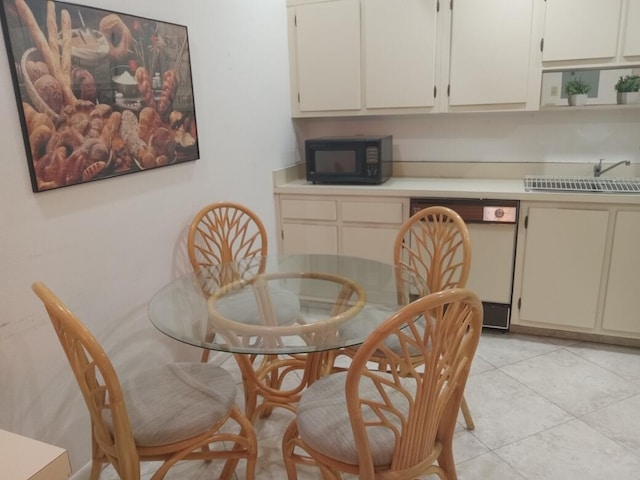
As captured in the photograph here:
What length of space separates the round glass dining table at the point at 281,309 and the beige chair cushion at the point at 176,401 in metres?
0.17

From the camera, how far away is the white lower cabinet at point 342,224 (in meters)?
3.03

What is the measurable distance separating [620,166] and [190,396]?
2.84 metres

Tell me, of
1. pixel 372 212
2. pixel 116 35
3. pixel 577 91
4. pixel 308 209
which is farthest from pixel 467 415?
pixel 116 35

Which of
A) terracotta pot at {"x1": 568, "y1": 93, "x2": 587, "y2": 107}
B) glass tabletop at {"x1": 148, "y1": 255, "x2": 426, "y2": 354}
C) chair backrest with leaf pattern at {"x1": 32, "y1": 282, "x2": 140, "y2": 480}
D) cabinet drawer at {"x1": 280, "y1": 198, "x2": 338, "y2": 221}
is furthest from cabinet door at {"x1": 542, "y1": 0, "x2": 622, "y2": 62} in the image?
chair backrest with leaf pattern at {"x1": 32, "y1": 282, "x2": 140, "y2": 480}

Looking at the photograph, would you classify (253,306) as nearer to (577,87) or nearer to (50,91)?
(50,91)

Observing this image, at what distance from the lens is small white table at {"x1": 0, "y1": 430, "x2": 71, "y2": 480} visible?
2.64 feet

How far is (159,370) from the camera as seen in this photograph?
1.73 metres

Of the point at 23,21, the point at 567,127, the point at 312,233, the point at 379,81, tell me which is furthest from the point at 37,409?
the point at 567,127

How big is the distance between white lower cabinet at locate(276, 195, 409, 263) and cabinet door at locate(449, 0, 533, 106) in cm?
81

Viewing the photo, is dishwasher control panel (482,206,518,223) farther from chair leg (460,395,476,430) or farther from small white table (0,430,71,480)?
small white table (0,430,71,480)

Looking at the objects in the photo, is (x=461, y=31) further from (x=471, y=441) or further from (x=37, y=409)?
(x=37, y=409)

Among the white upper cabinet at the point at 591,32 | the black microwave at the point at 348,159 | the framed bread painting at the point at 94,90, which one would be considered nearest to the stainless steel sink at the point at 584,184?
the white upper cabinet at the point at 591,32

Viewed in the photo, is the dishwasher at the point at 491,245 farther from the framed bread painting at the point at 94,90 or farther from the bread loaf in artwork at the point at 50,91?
the bread loaf in artwork at the point at 50,91

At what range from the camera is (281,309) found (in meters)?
1.86
